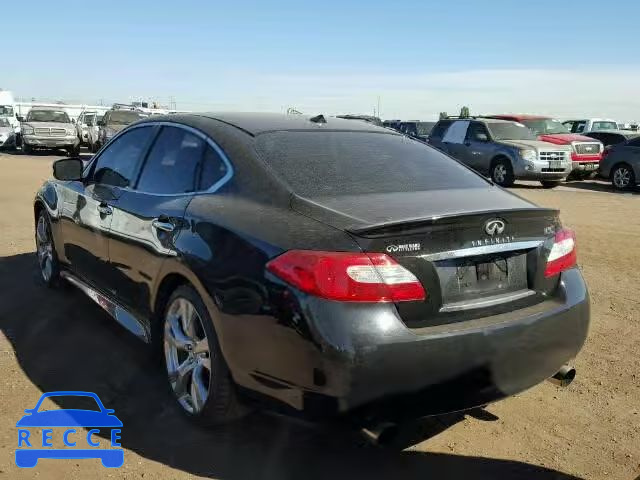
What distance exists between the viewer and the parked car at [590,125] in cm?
2388

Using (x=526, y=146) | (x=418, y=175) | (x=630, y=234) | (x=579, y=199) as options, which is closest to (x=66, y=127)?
(x=526, y=146)

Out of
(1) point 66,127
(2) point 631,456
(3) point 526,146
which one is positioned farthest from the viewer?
(1) point 66,127

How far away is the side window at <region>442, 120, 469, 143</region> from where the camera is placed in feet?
58.6

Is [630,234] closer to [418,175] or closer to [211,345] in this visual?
[418,175]

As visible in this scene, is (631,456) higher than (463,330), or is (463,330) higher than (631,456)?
(463,330)

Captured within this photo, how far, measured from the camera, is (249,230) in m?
2.94

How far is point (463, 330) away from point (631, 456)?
124 cm

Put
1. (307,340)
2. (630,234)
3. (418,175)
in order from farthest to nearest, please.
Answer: (630,234)
(418,175)
(307,340)

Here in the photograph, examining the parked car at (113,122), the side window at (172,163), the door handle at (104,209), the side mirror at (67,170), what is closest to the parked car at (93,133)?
the parked car at (113,122)

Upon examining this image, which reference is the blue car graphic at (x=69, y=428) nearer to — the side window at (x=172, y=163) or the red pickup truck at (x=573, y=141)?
the side window at (x=172, y=163)

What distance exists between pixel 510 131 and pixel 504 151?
124cm

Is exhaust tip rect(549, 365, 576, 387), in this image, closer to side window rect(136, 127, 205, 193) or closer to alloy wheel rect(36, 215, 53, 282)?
side window rect(136, 127, 205, 193)

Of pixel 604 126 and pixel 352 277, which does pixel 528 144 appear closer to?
pixel 604 126

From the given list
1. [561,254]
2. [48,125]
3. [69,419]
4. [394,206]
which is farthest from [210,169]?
[48,125]
